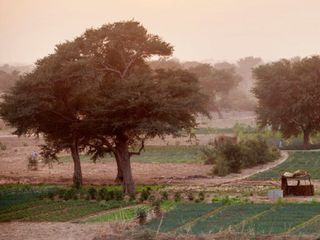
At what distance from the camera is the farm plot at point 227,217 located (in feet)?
74.0

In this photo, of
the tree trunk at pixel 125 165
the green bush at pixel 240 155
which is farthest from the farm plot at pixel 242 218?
the green bush at pixel 240 155

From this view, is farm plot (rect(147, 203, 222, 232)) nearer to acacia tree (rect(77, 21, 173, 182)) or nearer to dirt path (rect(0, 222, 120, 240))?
dirt path (rect(0, 222, 120, 240))

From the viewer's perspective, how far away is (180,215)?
85.3 feet

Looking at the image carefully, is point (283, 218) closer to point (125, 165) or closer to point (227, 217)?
point (227, 217)

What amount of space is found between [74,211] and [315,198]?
39.5 ft

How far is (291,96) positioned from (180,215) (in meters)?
36.5

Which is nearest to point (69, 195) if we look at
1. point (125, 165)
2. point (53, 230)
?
point (125, 165)

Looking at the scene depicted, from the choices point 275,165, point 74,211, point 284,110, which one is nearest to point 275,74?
point 284,110

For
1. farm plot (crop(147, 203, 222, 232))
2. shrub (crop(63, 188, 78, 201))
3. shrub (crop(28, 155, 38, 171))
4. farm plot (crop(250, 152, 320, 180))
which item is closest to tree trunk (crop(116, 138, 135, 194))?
shrub (crop(63, 188, 78, 201))

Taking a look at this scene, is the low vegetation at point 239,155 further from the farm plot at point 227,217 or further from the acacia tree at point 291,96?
the farm plot at point 227,217

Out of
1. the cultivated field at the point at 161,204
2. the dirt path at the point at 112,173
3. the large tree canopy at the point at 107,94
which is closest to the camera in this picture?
the cultivated field at the point at 161,204

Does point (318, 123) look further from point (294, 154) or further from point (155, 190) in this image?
point (155, 190)

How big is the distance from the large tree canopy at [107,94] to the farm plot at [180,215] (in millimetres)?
6653

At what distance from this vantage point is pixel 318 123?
61.4m
